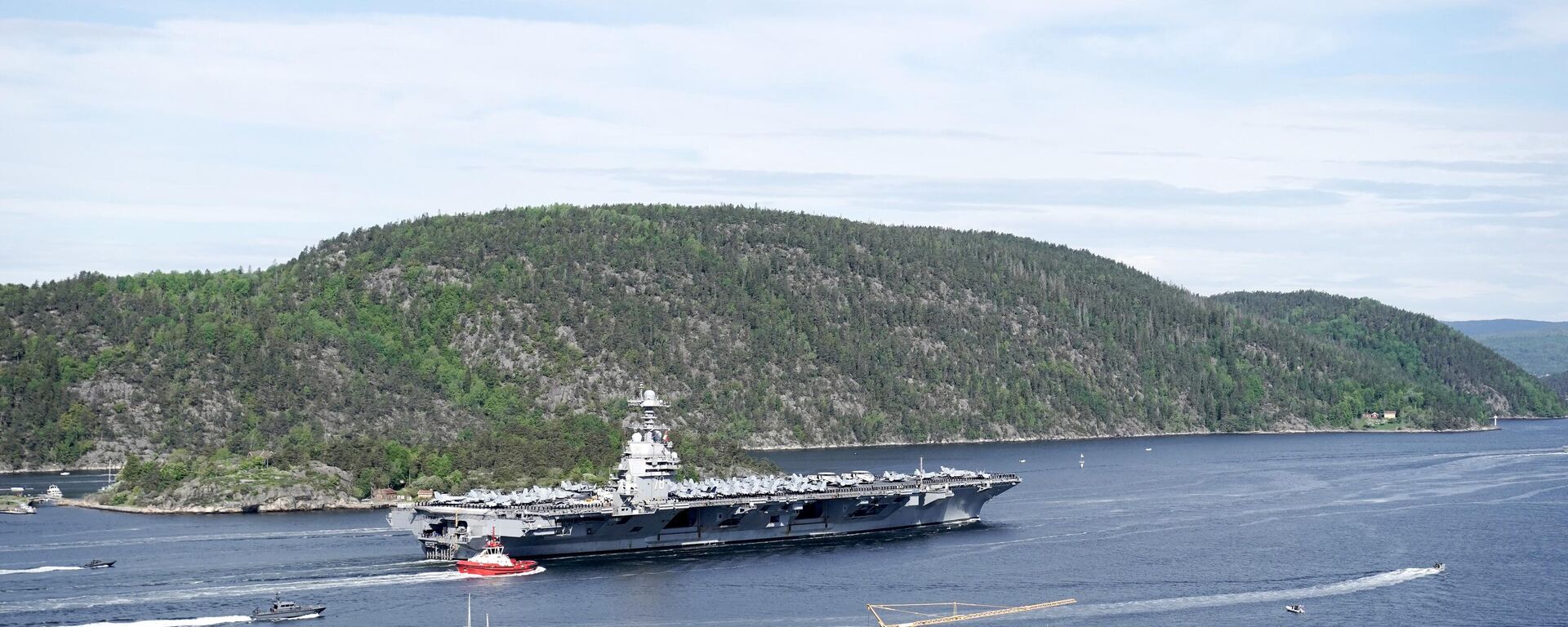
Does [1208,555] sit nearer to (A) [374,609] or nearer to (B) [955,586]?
(B) [955,586]

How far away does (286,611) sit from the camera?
70.8 m

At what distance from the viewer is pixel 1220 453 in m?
190

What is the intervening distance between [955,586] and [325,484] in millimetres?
60649

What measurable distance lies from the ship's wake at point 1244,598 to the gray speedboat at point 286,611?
3165cm

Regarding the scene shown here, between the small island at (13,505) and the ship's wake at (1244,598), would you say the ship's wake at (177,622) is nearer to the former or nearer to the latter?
the ship's wake at (1244,598)

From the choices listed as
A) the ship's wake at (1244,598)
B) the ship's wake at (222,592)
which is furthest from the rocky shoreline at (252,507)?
the ship's wake at (1244,598)

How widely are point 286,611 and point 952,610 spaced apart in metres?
28.6

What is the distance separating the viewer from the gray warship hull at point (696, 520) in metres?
86.3

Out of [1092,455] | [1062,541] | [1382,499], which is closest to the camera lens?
[1062,541]

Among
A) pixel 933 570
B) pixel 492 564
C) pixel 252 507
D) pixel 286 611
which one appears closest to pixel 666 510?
pixel 492 564

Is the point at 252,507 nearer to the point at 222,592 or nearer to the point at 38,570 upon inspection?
the point at 38,570

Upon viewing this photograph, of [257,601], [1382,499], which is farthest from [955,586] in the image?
[1382,499]

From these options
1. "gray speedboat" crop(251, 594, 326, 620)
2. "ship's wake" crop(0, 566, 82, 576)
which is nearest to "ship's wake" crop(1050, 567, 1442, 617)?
→ "gray speedboat" crop(251, 594, 326, 620)

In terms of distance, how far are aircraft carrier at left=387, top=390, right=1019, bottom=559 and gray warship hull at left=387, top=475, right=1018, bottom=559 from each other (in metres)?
0.06
